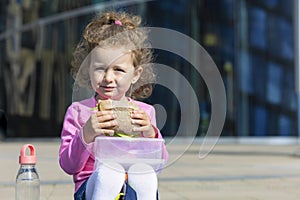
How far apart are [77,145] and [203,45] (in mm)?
20819

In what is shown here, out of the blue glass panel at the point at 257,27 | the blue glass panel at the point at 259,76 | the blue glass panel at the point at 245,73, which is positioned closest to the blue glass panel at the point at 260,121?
the blue glass panel at the point at 259,76

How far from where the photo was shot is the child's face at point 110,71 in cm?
209

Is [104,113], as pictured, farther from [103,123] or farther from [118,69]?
[118,69]

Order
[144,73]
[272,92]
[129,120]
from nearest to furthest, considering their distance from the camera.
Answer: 1. [129,120]
2. [144,73]
3. [272,92]

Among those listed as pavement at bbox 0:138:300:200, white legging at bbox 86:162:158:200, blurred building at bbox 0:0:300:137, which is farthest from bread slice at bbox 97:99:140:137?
blurred building at bbox 0:0:300:137

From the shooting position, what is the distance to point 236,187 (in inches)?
223

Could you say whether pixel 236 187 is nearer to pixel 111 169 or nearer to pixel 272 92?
pixel 111 169

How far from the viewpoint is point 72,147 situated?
6.76 ft

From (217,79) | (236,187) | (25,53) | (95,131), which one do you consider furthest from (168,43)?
(25,53)

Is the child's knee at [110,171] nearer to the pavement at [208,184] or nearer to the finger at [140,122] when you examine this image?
the finger at [140,122]

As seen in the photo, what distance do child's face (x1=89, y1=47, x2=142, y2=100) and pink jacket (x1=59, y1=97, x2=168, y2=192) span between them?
0.11m

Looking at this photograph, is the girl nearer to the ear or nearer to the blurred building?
the ear

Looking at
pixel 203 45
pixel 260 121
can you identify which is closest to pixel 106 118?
pixel 203 45

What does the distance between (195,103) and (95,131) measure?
40 cm
